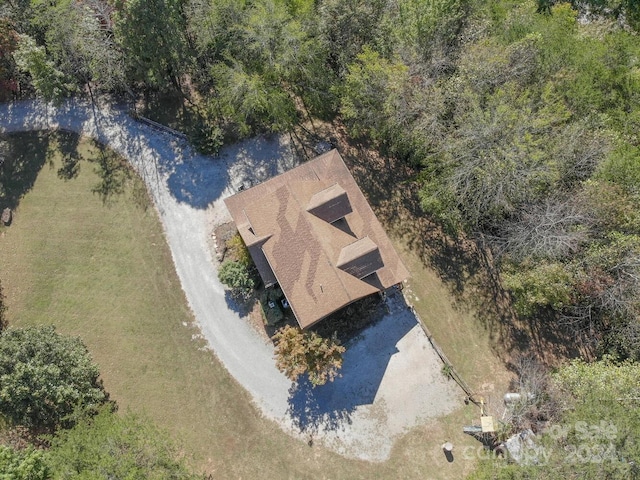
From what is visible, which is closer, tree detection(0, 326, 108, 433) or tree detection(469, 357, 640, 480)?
tree detection(469, 357, 640, 480)

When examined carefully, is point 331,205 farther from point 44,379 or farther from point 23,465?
point 23,465

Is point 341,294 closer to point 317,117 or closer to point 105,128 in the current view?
point 317,117

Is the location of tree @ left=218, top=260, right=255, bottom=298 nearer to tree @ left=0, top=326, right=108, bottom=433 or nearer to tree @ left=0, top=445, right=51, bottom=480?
tree @ left=0, top=326, right=108, bottom=433

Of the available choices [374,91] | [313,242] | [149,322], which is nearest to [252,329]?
[149,322]

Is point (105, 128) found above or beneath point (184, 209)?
above

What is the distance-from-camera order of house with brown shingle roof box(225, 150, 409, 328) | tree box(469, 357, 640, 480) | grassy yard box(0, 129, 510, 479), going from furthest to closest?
1. grassy yard box(0, 129, 510, 479)
2. house with brown shingle roof box(225, 150, 409, 328)
3. tree box(469, 357, 640, 480)

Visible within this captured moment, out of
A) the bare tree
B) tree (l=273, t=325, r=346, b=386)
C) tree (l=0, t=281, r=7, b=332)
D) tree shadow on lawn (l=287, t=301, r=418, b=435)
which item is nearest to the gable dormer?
tree (l=273, t=325, r=346, b=386)

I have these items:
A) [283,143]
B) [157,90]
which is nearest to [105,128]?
[157,90]
